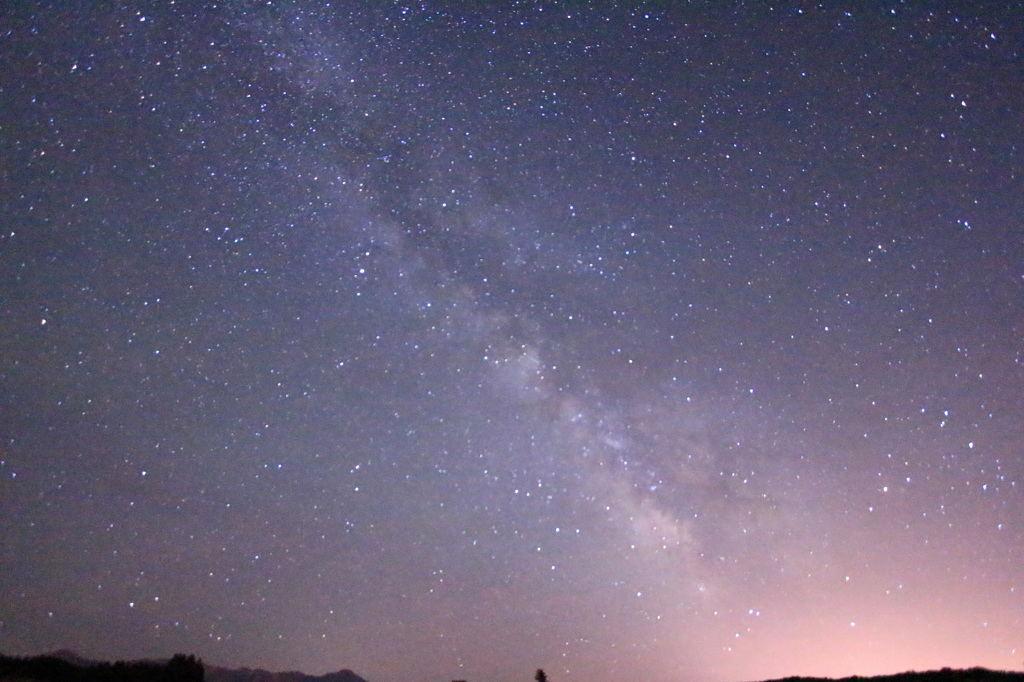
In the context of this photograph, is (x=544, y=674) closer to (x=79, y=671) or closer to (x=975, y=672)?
(x=975, y=672)

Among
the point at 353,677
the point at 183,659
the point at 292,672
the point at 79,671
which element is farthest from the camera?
the point at 353,677

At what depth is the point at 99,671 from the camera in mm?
16031

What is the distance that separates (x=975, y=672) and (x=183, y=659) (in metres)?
20.0

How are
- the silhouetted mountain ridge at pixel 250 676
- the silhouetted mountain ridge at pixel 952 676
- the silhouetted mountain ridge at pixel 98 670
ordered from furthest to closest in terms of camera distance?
the silhouetted mountain ridge at pixel 250 676 → the silhouetted mountain ridge at pixel 952 676 → the silhouetted mountain ridge at pixel 98 670

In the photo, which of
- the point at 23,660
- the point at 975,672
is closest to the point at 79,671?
the point at 23,660

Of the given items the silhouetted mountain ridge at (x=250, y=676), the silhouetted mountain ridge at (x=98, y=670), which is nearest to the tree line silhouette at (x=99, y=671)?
the silhouetted mountain ridge at (x=98, y=670)

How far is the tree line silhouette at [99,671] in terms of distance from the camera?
50.1 ft

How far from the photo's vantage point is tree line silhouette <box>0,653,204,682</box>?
50.1 feet

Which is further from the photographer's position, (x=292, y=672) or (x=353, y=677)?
(x=353, y=677)

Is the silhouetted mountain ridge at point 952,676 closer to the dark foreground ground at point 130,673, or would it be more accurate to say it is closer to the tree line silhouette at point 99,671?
the dark foreground ground at point 130,673

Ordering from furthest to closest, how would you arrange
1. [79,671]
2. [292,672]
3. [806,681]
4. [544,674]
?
1. [292,672]
2. [544,674]
3. [806,681]
4. [79,671]

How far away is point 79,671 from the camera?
15969 millimetres

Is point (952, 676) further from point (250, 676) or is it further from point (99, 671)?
point (250, 676)

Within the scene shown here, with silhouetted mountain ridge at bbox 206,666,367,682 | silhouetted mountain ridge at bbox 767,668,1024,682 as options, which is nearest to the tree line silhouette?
silhouetted mountain ridge at bbox 767,668,1024,682
